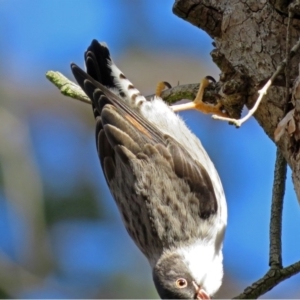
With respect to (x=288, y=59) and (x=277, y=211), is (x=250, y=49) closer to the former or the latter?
(x=288, y=59)

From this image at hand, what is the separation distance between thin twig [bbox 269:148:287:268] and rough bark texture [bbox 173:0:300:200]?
0.43 feet

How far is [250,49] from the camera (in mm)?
3145

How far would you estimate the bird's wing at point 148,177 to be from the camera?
3547 millimetres

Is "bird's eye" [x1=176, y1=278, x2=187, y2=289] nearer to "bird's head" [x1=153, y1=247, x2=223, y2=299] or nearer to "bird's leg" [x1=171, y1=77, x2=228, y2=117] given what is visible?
"bird's head" [x1=153, y1=247, x2=223, y2=299]

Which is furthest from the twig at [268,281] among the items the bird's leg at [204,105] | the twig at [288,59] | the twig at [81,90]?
the twig at [81,90]

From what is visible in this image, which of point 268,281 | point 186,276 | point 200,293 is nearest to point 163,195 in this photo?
point 186,276

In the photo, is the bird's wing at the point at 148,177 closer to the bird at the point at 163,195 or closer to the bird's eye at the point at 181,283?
the bird at the point at 163,195

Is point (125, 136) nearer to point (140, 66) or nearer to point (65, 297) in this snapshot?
point (65, 297)

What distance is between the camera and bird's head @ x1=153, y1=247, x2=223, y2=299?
3414mm

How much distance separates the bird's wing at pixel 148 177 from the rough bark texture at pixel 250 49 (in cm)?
44

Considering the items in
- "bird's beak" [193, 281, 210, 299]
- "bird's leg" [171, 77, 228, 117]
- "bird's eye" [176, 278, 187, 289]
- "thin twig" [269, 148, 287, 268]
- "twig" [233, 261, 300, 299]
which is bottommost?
"bird's beak" [193, 281, 210, 299]

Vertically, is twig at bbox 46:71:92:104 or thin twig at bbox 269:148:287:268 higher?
twig at bbox 46:71:92:104

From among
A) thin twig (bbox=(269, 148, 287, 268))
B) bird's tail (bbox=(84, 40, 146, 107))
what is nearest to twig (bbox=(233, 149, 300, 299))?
thin twig (bbox=(269, 148, 287, 268))

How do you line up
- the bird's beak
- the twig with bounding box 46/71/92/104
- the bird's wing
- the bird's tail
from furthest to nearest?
the bird's tail, the twig with bounding box 46/71/92/104, the bird's wing, the bird's beak
